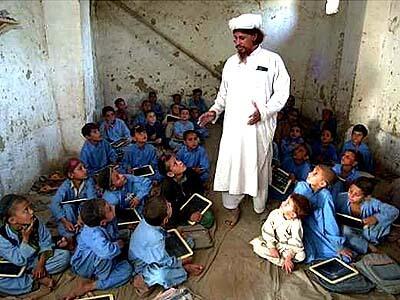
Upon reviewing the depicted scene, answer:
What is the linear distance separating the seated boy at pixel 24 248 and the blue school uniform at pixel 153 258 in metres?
0.59

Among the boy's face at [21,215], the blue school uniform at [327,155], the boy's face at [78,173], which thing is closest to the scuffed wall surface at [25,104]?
the boy's face at [78,173]

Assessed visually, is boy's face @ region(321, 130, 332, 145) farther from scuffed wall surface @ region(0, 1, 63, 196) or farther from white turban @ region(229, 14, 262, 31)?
scuffed wall surface @ region(0, 1, 63, 196)

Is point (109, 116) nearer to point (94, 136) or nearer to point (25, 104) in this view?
point (94, 136)

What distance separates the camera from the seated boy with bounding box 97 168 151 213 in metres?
3.30

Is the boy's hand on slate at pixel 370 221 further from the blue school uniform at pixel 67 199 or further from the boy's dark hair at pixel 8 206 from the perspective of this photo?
the boy's dark hair at pixel 8 206

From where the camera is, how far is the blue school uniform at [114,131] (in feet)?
15.9

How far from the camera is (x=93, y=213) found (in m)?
2.57

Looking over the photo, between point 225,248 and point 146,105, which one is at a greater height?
point 146,105

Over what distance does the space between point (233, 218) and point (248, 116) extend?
92 centimetres

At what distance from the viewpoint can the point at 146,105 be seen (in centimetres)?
582

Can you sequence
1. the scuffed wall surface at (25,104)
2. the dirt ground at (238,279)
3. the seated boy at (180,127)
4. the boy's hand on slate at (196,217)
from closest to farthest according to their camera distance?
the dirt ground at (238,279) → the boy's hand on slate at (196,217) → the scuffed wall surface at (25,104) → the seated boy at (180,127)

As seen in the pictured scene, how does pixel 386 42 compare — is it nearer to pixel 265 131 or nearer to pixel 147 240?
pixel 265 131

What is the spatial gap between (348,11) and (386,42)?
87cm

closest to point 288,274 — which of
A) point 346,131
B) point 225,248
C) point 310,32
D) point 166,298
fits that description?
point 225,248
